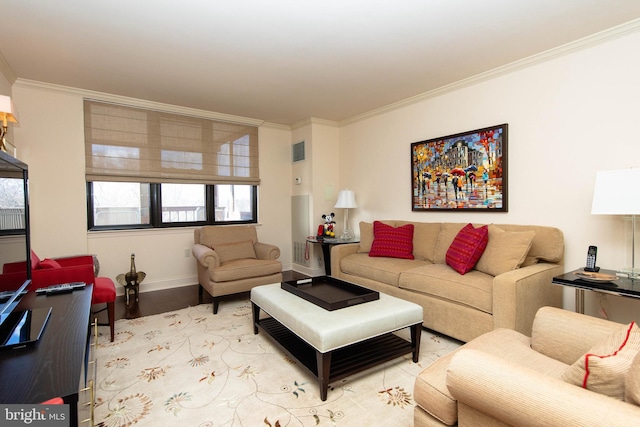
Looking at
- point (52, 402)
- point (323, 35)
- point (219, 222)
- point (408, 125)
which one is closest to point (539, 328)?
point (52, 402)

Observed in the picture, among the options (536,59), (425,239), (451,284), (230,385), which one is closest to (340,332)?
(230,385)

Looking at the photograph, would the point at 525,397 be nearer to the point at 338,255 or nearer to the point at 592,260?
the point at 592,260

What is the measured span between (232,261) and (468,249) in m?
2.53

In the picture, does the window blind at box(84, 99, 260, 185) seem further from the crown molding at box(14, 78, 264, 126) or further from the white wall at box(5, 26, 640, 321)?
the white wall at box(5, 26, 640, 321)

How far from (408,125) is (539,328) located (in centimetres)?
299

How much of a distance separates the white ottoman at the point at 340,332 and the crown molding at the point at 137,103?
3.04 m

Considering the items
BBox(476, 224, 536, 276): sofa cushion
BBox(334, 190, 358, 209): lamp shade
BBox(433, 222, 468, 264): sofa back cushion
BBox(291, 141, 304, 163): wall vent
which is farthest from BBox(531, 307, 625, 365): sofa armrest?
BBox(291, 141, 304, 163): wall vent

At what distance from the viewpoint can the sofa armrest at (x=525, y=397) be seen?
2.58 ft

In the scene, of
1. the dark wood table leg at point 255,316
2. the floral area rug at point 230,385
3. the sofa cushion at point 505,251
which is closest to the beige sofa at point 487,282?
the sofa cushion at point 505,251

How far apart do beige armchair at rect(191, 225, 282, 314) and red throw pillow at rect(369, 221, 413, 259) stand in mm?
1172

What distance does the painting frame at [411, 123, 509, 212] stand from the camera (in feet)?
10.3

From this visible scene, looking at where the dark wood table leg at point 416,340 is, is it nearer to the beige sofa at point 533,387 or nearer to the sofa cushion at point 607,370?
the beige sofa at point 533,387

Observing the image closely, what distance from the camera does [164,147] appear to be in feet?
13.8

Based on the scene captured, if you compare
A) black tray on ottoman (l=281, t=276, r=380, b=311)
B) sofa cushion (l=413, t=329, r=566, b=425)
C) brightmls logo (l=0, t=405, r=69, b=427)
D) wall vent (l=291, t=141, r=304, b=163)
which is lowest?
sofa cushion (l=413, t=329, r=566, b=425)
